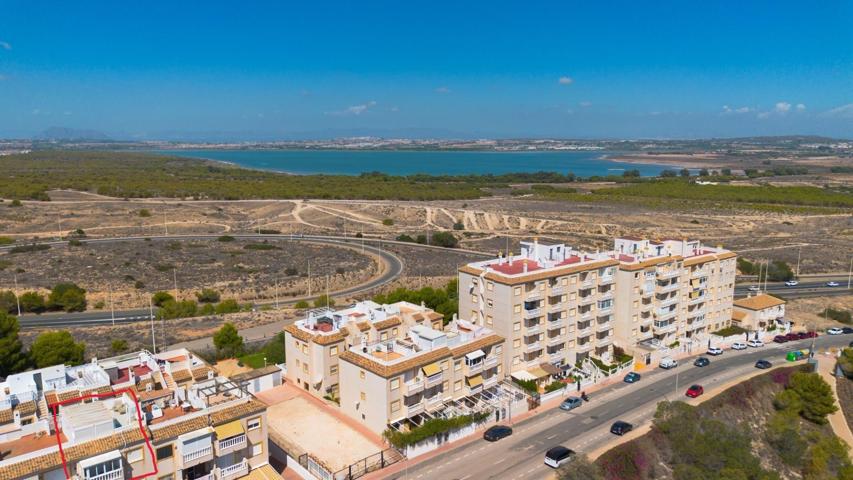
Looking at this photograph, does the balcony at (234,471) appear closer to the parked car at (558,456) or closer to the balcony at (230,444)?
the balcony at (230,444)

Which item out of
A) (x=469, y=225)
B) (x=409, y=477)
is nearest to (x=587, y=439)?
(x=409, y=477)

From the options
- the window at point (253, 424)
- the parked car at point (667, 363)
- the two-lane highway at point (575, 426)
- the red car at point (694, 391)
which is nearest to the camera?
the window at point (253, 424)

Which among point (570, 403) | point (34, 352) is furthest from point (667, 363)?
point (34, 352)

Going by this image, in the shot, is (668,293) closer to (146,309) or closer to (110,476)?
(110,476)

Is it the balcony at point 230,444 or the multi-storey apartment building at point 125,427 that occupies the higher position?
the multi-storey apartment building at point 125,427

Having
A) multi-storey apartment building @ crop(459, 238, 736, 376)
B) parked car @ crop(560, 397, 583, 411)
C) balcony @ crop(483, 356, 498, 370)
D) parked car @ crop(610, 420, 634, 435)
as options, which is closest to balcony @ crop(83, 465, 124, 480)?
balcony @ crop(483, 356, 498, 370)

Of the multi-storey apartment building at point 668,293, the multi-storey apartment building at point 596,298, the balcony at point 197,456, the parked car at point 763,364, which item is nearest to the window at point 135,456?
the balcony at point 197,456
